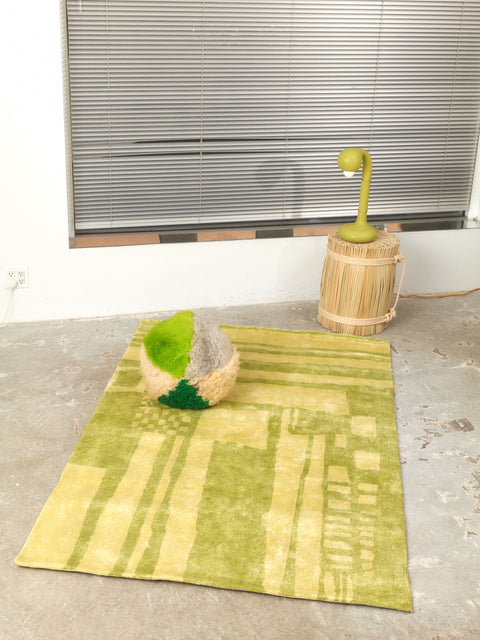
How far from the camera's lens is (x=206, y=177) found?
127 inches

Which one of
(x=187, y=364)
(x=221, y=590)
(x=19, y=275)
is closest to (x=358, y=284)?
(x=187, y=364)

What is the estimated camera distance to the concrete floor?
1.67m

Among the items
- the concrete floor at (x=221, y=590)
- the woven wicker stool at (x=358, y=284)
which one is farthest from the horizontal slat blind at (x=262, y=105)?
the concrete floor at (x=221, y=590)

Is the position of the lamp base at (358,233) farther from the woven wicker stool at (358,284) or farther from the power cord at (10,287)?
the power cord at (10,287)

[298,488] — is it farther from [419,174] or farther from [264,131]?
[419,174]

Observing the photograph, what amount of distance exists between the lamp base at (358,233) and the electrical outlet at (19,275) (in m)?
1.37

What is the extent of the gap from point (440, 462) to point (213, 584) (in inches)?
35.2

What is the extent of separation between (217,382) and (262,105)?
1.41 m

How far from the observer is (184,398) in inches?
Answer: 94.7

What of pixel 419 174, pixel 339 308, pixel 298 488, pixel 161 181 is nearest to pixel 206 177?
pixel 161 181

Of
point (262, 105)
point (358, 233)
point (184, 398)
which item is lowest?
point (184, 398)

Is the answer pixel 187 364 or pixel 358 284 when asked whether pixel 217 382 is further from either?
pixel 358 284

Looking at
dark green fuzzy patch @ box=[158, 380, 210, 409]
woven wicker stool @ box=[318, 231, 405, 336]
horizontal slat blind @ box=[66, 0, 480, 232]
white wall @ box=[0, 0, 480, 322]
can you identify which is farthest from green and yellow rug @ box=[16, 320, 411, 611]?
horizontal slat blind @ box=[66, 0, 480, 232]

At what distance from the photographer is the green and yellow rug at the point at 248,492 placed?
71.1 inches
